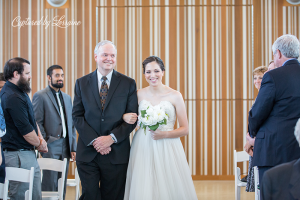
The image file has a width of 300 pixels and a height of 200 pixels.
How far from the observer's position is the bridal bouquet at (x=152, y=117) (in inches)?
115

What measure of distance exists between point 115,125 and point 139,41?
11.0ft

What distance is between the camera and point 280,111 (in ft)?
8.57

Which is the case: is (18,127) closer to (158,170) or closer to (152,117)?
(152,117)

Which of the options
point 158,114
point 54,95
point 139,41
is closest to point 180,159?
point 158,114

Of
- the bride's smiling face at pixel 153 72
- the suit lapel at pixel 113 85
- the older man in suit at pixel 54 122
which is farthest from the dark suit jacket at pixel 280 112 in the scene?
the older man in suit at pixel 54 122

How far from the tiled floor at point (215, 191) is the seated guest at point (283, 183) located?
156 inches

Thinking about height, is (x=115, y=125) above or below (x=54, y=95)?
below

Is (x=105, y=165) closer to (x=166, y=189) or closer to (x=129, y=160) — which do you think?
(x=129, y=160)

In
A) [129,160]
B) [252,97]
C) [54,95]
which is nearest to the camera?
[129,160]

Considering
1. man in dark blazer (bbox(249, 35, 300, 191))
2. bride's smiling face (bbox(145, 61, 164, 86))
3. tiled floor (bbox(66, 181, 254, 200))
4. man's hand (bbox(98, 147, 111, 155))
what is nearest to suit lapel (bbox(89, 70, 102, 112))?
man's hand (bbox(98, 147, 111, 155))

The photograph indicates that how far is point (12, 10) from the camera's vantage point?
6.07 metres

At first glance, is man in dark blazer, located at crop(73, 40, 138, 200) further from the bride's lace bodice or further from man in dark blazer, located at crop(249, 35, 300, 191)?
man in dark blazer, located at crop(249, 35, 300, 191)

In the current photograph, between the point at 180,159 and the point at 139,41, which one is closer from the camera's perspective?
the point at 180,159

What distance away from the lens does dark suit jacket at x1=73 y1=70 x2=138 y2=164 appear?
300 centimetres
